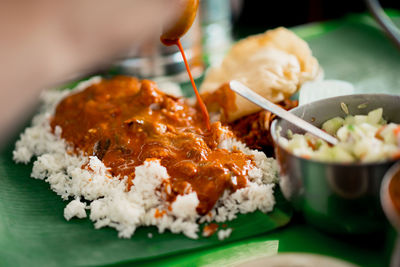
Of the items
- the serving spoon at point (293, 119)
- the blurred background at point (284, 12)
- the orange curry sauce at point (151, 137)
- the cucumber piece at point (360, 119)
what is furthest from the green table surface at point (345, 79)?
the blurred background at point (284, 12)

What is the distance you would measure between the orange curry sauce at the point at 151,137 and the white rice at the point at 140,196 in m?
0.07

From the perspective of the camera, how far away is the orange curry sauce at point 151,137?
3051 mm

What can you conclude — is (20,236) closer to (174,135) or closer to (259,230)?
(174,135)

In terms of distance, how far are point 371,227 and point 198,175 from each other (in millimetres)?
Answer: 1098

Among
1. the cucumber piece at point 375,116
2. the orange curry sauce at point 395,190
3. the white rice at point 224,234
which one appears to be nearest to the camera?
the orange curry sauce at point 395,190

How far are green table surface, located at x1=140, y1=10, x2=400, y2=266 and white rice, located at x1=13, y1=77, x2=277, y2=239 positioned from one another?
0.54ft

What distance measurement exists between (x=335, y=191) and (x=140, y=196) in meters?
1.22

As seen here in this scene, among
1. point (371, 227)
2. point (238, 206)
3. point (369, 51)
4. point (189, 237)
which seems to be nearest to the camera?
point (371, 227)

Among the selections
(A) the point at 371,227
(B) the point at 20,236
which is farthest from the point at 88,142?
(A) the point at 371,227

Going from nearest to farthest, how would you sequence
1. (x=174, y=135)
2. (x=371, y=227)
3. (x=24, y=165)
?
(x=371, y=227)
(x=174, y=135)
(x=24, y=165)

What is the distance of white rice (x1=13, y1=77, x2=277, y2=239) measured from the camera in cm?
289

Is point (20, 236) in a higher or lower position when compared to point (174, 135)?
lower

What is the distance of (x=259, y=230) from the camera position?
2.84 meters

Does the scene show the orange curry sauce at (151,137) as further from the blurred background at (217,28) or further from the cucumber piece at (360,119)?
the blurred background at (217,28)
